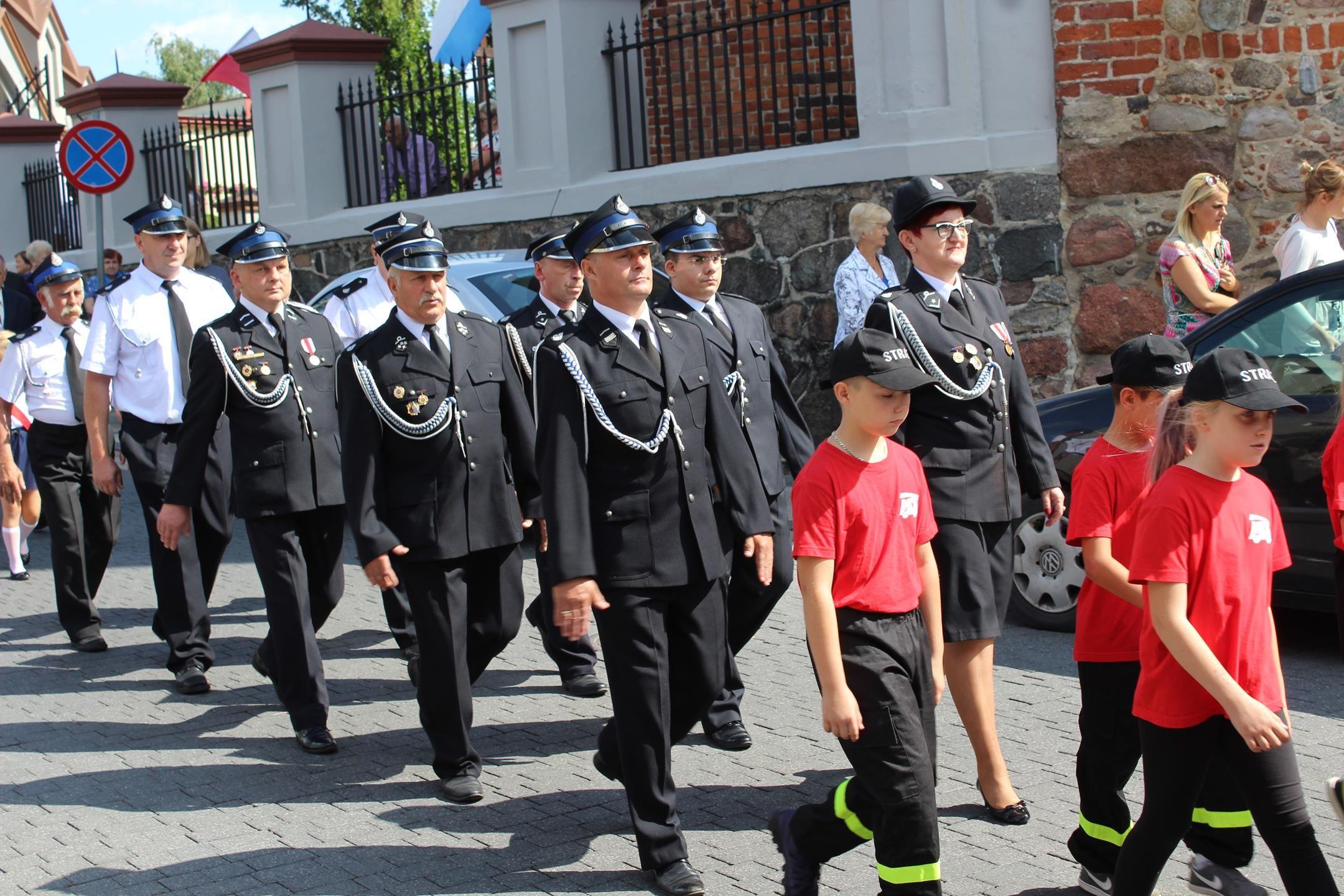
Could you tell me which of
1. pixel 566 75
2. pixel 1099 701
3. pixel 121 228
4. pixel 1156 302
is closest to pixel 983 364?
pixel 1099 701

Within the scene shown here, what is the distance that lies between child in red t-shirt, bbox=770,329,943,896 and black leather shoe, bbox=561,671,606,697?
2.57 metres

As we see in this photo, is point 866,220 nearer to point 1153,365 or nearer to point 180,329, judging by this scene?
point 180,329

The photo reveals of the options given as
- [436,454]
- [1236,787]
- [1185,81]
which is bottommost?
[1236,787]

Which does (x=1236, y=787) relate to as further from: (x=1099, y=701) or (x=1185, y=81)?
(x=1185, y=81)

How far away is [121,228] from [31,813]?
1632 centimetres

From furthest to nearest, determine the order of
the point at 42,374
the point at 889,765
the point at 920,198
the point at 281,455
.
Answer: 1. the point at 42,374
2. the point at 281,455
3. the point at 920,198
4. the point at 889,765

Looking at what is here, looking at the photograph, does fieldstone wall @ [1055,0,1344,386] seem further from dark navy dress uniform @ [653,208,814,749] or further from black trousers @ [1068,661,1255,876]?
black trousers @ [1068,661,1255,876]

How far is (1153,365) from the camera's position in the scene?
4168 mm

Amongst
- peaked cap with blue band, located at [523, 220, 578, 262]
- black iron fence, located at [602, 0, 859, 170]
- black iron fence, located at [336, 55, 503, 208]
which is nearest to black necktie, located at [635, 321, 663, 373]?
peaked cap with blue band, located at [523, 220, 578, 262]

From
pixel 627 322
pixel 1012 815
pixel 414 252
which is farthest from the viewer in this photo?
pixel 414 252

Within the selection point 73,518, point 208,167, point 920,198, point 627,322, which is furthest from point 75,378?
point 208,167

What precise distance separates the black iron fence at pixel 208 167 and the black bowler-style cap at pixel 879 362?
588 inches

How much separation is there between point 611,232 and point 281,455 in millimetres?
2283

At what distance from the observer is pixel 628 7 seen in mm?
14047
